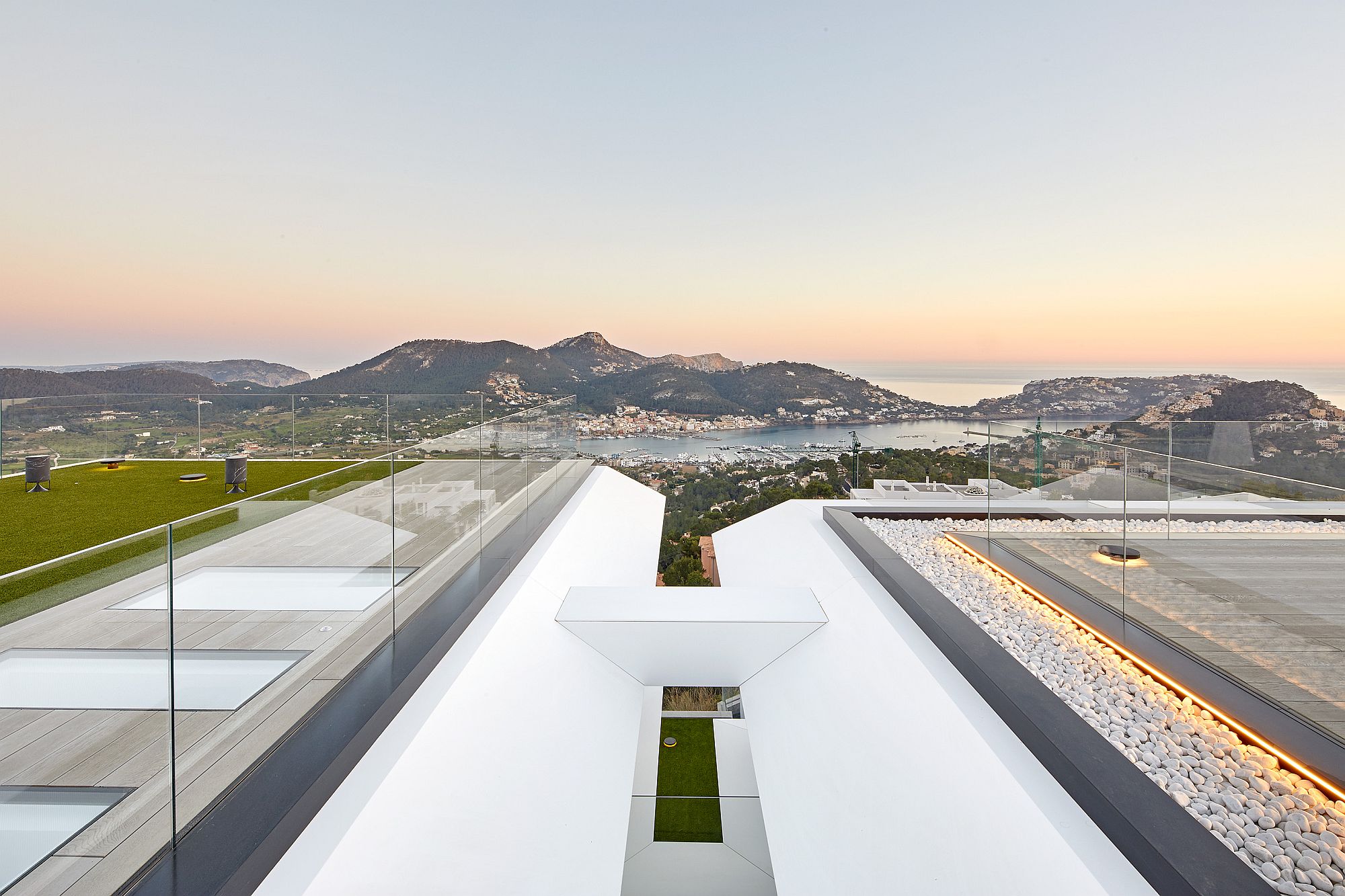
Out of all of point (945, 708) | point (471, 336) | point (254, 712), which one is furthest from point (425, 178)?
point (945, 708)

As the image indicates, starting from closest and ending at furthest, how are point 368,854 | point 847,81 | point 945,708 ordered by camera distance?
point 368,854 < point 945,708 < point 847,81

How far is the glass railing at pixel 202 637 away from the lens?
3.87 feet

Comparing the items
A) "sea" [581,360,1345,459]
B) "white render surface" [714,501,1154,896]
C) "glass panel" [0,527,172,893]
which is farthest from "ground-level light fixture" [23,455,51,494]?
"white render surface" [714,501,1154,896]

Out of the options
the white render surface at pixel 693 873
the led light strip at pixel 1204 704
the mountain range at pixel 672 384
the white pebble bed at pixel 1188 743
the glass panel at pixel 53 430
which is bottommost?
the white render surface at pixel 693 873

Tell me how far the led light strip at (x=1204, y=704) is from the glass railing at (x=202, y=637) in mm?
3750

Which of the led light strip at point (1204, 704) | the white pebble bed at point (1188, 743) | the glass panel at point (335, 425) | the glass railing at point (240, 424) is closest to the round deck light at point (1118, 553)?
the white pebble bed at point (1188, 743)

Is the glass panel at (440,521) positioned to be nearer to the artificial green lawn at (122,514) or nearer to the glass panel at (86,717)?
the artificial green lawn at (122,514)

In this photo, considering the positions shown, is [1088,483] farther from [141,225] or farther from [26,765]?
[141,225]

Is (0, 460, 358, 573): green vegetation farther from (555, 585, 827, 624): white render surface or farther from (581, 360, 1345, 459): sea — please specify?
(581, 360, 1345, 459): sea

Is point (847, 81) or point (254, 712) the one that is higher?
point (847, 81)

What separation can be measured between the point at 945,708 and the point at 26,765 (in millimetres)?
3157

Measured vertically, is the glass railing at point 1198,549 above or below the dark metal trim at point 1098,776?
above

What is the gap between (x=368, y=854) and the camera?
5.65 ft

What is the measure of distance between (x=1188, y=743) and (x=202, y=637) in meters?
3.83
